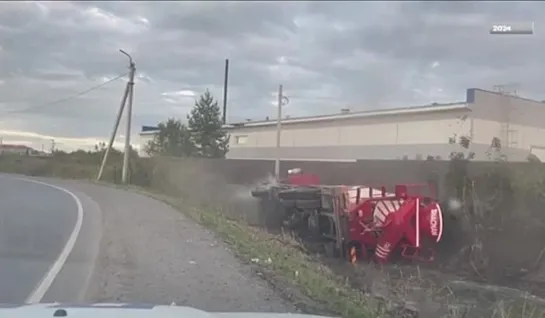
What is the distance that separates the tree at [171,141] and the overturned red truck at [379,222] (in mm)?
20648

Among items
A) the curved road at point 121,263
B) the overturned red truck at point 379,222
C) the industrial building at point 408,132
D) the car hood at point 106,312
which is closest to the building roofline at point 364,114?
the industrial building at point 408,132

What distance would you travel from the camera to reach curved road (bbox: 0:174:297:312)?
9281 mm

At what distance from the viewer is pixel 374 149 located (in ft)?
108

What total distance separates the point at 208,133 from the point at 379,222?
82.9 ft

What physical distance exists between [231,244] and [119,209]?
29.0 feet

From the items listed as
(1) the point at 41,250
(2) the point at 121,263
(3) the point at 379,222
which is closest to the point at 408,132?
(3) the point at 379,222

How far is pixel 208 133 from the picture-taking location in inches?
1699

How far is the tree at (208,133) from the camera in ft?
132

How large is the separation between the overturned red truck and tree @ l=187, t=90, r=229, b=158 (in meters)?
19.5

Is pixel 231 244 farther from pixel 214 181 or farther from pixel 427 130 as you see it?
pixel 214 181

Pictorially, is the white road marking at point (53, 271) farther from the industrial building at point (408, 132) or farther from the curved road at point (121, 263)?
the industrial building at point (408, 132)

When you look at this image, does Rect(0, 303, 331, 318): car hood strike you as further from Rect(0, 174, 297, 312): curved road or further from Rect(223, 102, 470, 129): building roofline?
Rect(223, 102, 470, 129): building roofline

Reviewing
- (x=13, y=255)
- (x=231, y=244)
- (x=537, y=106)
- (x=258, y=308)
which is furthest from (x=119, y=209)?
(x=258, y=308)

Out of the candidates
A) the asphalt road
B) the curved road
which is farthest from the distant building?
the asphalt road
